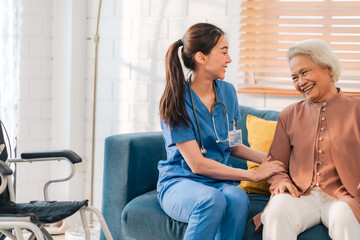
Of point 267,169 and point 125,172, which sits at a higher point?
point 267,169

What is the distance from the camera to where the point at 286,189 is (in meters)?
2.45

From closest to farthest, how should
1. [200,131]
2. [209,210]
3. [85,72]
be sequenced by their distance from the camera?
[209,210] < [200,131] < [85,72]

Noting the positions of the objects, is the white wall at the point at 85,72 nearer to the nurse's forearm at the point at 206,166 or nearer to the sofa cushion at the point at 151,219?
the sofa cushion at the point at 151,219

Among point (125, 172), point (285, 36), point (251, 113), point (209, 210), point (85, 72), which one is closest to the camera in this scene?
point (209, 210)

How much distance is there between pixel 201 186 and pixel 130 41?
1.65 meters

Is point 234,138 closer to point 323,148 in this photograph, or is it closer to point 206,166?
point 206,166

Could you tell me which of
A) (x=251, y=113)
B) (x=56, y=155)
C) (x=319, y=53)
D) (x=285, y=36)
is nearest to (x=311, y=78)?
(x=319, y=53)

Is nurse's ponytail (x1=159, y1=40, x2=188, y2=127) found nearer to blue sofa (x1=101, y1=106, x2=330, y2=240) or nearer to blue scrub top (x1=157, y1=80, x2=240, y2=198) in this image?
blue scrub top (x1=157, y1=80, x2=240, y2=198)

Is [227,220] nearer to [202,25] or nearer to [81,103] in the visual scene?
[202,25]

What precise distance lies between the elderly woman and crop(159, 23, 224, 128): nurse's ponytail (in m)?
0.38

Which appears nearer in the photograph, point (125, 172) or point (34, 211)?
point (34, 211)

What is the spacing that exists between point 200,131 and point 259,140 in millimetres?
451

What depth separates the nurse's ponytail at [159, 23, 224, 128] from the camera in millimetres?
2547

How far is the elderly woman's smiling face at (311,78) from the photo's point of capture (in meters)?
2.48
